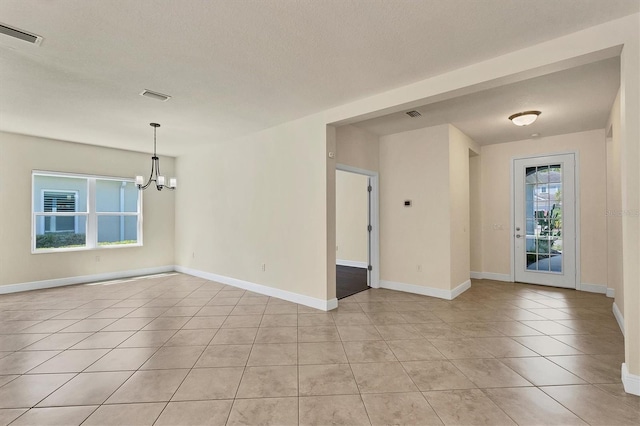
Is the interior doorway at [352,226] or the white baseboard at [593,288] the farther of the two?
the interior doorway at [352,226]

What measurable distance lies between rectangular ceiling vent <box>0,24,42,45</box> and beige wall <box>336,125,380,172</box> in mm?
3353

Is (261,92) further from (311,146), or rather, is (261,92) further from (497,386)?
(497,386)

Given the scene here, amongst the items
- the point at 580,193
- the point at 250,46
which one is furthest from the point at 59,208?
the point at 580,193

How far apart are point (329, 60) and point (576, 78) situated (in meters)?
2.67

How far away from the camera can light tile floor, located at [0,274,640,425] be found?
79.9 inches

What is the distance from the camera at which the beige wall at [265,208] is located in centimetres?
428

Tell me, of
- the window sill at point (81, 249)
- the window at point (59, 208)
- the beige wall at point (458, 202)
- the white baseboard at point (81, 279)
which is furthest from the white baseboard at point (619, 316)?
the window at point (59, 208)

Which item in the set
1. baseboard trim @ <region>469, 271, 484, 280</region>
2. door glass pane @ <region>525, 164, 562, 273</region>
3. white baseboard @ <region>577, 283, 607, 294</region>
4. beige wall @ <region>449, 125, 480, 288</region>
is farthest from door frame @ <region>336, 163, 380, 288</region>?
white baseboard @ <region>577, 283, 607, 294</region>

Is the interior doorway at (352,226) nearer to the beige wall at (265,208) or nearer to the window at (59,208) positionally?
the beige wall at (265,208)

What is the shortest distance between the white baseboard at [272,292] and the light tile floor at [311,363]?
0.17 m

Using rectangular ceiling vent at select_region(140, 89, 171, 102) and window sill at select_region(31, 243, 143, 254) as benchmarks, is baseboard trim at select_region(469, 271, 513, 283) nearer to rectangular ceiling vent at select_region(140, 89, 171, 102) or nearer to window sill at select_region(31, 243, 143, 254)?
rectangular ceiling vent at select_region(140, 89, 171, 102)

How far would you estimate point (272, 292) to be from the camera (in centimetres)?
489

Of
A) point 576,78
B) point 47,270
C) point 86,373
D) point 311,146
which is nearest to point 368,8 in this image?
point 311,146

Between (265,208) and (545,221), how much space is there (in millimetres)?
5260
